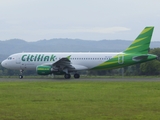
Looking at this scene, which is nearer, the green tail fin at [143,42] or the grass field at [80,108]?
the grass field at [80,108]

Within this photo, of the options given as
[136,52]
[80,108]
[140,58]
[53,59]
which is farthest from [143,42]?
[80,108]

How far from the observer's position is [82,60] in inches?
1850

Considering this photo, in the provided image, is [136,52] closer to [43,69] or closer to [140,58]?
[140,58]

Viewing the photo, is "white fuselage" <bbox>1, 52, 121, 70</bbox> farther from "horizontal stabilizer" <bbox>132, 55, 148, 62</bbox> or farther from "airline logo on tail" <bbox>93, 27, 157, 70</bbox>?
"horizontal stabilizer" <bbox>132, 55, 148, 62</bbox>

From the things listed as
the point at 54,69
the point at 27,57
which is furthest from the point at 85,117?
the point at 27,57

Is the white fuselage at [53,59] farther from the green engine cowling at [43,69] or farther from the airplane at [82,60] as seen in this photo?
the green engine cowling at [43,69]

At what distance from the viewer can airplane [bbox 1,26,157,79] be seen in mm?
44312

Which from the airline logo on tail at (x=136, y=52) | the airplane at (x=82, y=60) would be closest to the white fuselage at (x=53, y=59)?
the airplane at (x=82, y=60)

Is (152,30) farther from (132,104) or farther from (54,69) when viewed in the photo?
(132,104)

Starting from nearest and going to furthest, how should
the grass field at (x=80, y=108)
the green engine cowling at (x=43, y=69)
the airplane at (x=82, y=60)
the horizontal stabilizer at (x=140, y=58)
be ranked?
the grass field at (x=80, y=108)
the horizontal stabilizer at (x=140, y=58)
the green engine cowling at (x=43, y=69)
the airplane at (x=82, y=60)

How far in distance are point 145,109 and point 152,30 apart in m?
29.8

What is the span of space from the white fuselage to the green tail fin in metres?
3.10

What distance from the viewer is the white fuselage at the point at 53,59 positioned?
1826 inches

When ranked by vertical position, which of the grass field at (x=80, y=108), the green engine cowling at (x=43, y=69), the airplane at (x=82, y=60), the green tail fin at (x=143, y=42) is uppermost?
the green tail fin at (x=143, y=42)
